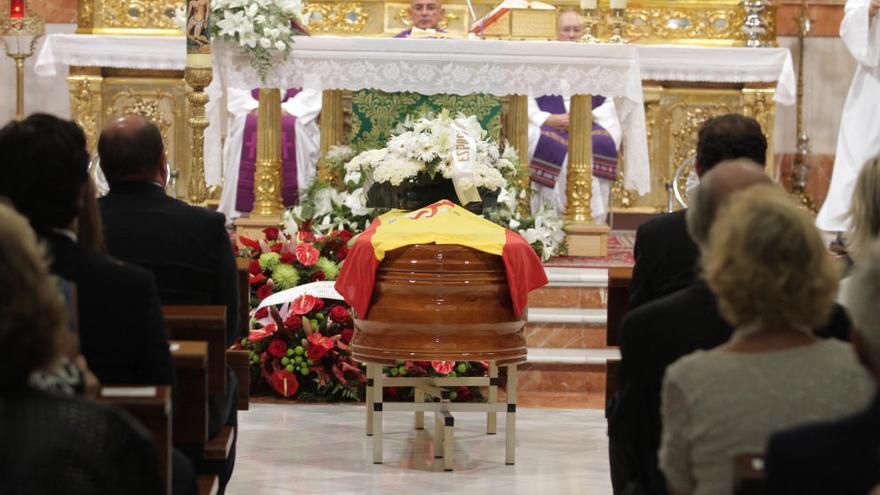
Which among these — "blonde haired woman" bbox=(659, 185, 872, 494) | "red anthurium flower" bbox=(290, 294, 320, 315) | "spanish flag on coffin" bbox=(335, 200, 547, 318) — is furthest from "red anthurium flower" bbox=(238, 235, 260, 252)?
"blonde haired woman" bbox=(659, 185, 872, 494)

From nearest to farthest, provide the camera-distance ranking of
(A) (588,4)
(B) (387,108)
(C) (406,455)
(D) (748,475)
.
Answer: (D) (748,475) < (C) (406,455) < (B) (387,108) < (A) (588,4)

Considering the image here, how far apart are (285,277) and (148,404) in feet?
16.3

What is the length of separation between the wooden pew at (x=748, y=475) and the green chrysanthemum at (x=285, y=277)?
→ 5.41 m

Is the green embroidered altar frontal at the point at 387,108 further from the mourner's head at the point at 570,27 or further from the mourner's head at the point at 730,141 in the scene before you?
the mourner's head at the point at 730,141

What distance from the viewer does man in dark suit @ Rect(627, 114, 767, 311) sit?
4.72 meters

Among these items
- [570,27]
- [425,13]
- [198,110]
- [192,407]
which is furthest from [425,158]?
[570,27]

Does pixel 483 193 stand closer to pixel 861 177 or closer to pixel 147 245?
pixel 147 245

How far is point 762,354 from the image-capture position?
9.84 ft

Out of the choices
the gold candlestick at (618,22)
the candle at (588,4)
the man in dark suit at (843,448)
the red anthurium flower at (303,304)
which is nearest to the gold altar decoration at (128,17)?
the candle at (588,4)

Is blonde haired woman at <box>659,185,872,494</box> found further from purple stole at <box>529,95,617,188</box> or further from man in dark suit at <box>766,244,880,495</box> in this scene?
purple stole at <box>529,95,617,188</box>

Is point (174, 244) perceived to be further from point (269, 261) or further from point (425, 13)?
point (425, 13)

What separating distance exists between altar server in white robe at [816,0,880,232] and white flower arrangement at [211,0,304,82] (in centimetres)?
370

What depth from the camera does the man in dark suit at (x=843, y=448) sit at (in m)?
2.55

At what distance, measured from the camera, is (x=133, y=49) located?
11.7 meters
